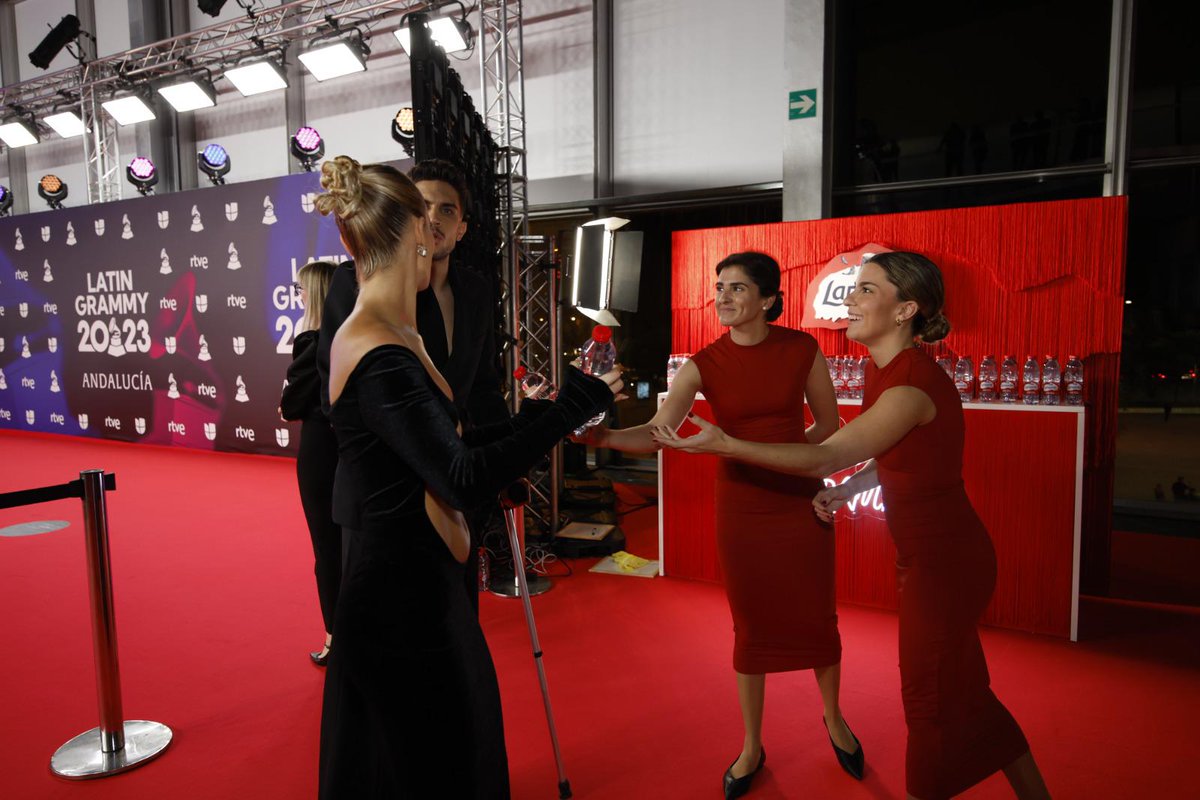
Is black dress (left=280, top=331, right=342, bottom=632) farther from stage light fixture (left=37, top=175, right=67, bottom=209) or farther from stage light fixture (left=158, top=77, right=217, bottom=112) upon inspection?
stage light fixture (left=37, top=175, right=67, bottom=209)

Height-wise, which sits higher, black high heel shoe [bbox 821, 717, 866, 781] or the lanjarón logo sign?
the lanjarón logo sign

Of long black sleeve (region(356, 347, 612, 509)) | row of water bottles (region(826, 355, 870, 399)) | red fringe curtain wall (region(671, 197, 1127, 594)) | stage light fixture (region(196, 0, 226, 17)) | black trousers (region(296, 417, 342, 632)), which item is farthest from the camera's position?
stage light fixture (region(196, 0, 226, 17))

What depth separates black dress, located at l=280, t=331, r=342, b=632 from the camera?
2748 mm

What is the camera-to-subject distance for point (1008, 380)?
3.68m

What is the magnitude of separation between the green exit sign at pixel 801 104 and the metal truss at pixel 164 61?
12.5 ft

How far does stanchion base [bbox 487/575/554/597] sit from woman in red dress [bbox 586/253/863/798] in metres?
1.96

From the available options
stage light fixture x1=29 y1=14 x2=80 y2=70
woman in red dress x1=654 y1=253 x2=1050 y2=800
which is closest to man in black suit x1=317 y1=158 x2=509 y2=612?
woman in red dress x1=654 y1=253 x2=1050 y2=800

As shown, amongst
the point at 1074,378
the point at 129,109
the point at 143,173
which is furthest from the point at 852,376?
the point at 129,109

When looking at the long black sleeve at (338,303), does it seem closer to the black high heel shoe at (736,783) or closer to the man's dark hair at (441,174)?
the man's dark hair at (441,174)

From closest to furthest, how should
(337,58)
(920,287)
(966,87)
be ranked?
(920,287) → (966,87) → (337,58)

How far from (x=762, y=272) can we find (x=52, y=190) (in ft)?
39.3

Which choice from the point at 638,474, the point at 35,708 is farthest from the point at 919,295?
the point at 638,474

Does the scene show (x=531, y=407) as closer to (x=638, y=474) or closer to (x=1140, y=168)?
(x=1140, y=168)

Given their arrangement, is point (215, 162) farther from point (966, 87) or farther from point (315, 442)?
point (966, 87)
